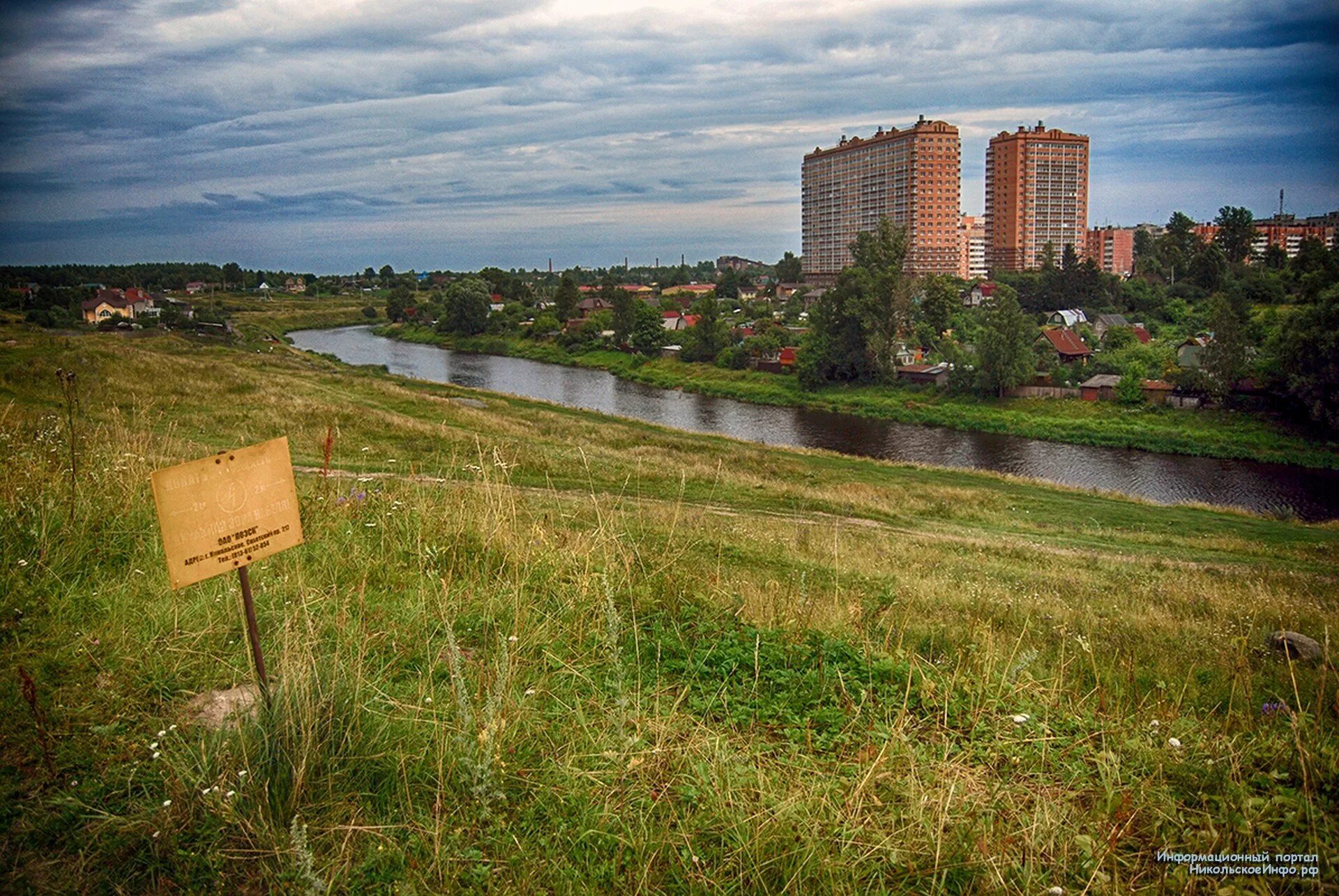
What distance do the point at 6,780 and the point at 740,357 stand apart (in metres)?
56.4

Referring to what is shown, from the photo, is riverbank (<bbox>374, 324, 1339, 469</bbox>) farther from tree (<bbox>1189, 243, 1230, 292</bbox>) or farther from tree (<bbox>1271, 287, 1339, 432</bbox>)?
tree (<bbox>1189, 243, 1230, 292</bbox>)

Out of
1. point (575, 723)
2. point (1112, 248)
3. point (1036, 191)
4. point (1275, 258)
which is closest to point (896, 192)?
point (1036, 191)

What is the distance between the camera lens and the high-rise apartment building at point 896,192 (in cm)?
9981

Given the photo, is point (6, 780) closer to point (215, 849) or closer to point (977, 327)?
point (215, 849)

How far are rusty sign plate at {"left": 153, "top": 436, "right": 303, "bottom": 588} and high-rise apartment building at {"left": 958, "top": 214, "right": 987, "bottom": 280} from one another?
13546 cm

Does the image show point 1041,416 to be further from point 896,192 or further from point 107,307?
point 896,192

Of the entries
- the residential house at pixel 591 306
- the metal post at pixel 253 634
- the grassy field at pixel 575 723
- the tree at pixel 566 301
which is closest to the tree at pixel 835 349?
the residential house at pixel 591 306

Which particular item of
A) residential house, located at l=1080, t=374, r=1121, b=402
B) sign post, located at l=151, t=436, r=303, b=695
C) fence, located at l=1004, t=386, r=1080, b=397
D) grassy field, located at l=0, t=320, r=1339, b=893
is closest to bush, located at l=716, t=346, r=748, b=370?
fence, located at l=1004, t=386, r=1080, b=397

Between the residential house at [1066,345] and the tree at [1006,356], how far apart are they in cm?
536

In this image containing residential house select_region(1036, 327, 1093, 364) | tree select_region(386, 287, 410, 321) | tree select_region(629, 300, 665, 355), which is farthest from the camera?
tree select_region(386, 287, 410, 321)

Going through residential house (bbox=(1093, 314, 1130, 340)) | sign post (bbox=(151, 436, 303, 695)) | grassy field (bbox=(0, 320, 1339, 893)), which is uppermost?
sign post (bbox=(151, 436, 303, 695))

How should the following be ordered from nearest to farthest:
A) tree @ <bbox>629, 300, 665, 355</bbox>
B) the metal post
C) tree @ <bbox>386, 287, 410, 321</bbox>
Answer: the metal post < tree @ <bbox>629, 300, 665, 355</bbox> < tree @ <bbox>386, 287, 410, 321</bbox>

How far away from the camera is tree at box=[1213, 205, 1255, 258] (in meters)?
74.6

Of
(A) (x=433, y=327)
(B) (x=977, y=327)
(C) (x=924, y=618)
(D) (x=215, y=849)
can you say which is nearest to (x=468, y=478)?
(C) (x=924, y=618)
